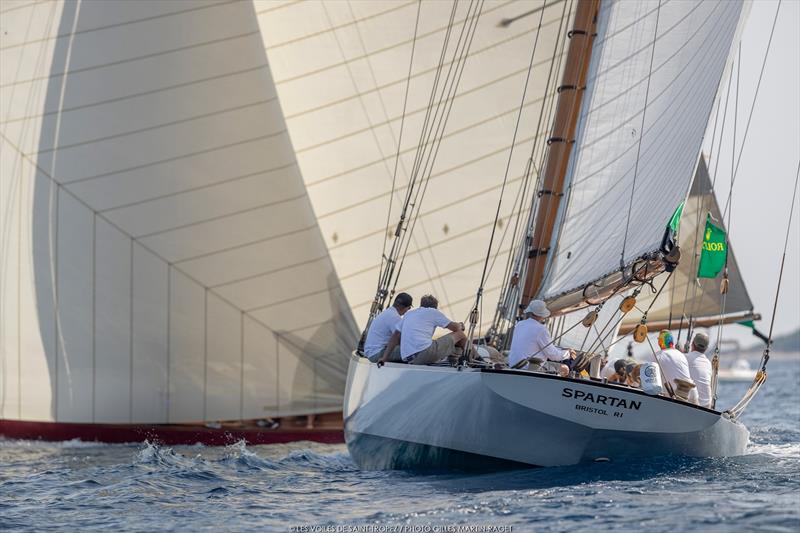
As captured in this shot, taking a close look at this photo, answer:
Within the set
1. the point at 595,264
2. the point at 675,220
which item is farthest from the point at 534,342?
the point at 675,220

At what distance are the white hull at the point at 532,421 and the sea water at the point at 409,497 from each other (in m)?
0.14

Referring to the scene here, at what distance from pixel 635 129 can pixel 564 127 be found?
172 centimetres

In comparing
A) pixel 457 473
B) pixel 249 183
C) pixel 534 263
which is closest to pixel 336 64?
pixel 249 183

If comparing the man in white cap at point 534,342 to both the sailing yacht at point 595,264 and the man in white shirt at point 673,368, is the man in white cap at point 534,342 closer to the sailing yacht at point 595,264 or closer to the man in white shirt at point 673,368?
the sailing yacht at point 595,264

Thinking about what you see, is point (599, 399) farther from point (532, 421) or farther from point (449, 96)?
point (449, 96)

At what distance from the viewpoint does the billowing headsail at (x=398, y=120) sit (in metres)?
20.1

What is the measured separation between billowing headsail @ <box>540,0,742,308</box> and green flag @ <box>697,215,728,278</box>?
1.57 metres

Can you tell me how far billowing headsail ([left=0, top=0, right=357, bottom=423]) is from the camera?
61.5ft

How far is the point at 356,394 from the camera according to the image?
507 inches

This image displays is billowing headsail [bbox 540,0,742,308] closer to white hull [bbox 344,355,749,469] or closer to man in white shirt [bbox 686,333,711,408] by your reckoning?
man in white shirt [bbox 686,333,711,408]

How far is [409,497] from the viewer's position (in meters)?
9.62

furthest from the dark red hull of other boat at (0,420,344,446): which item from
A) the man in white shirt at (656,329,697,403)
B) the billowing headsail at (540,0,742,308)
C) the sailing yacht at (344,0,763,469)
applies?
the man in white shirt at (656,329,697,403)

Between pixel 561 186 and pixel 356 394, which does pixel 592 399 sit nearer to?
pixel 356 394

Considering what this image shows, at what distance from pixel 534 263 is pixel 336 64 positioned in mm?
7472
